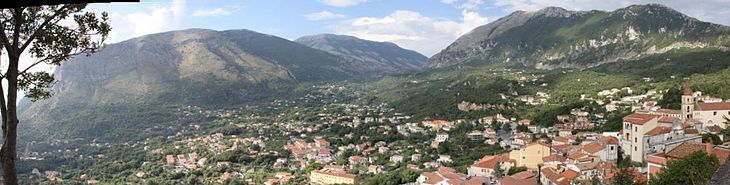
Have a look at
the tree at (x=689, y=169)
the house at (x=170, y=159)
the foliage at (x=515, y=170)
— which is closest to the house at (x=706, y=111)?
the foliage at (x=515, y=170)

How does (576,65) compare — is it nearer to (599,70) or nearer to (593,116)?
(599,70)

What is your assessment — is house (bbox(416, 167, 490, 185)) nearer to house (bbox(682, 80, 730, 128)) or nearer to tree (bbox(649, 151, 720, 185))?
tree (bbox(649, 151, 720, 185))

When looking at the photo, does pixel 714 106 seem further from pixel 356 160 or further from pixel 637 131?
pixel 356 160

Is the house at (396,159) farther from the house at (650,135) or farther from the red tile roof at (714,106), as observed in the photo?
the red tile roof at (714,106)

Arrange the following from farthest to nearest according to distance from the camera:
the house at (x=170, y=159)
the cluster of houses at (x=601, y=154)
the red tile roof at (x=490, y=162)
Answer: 1. the house at (x=170, y=159)
2. the red tile roof at (x=490, y=162)
3. the cluster of houses at (x=601, y=154)

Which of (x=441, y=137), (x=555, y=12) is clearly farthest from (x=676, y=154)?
(x=555, y=12)

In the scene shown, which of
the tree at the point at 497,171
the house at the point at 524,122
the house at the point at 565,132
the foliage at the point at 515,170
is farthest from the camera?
the house at the point at 524,122
